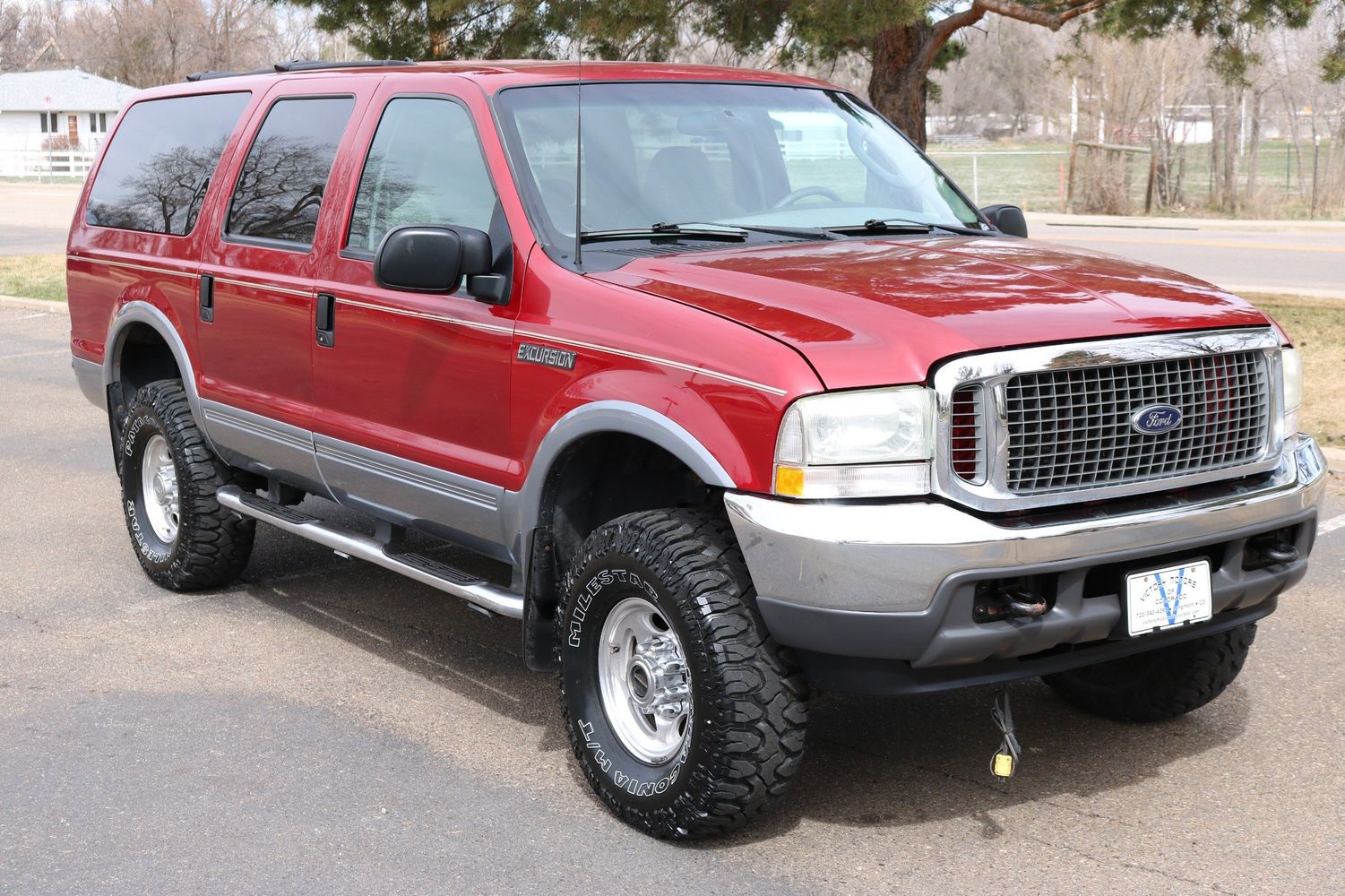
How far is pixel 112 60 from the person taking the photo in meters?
87.8

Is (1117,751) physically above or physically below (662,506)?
below

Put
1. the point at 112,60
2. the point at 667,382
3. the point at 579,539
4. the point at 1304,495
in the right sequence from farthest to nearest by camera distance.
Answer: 1. the point at 112,60
2. the point at 579,539
3. the point at 1304,495
4. the point at 667,382

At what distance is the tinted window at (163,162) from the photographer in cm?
634

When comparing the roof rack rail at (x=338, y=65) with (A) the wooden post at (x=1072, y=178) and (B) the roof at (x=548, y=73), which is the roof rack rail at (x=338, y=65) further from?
(A) the wooden post at (x=1072, y=178)

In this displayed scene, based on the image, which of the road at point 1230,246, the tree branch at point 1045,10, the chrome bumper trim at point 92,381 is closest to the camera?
the chrome bumper trim at point 92,381

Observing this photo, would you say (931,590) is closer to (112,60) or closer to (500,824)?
(500,824)

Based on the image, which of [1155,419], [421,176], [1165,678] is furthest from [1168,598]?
[421,176]

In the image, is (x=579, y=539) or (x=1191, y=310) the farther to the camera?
(x=579, y=539)

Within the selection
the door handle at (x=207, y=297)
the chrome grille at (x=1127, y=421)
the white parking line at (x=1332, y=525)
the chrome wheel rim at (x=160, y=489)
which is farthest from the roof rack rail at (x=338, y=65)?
the white parking line at (x=1332, y=525)

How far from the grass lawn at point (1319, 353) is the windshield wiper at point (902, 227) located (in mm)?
3617

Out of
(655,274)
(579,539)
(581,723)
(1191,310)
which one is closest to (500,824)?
(581,723)

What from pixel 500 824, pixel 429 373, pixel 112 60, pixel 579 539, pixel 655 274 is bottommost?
pixel 500 824

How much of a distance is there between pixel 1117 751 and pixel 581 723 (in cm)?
166

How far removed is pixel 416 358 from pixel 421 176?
631 mm
